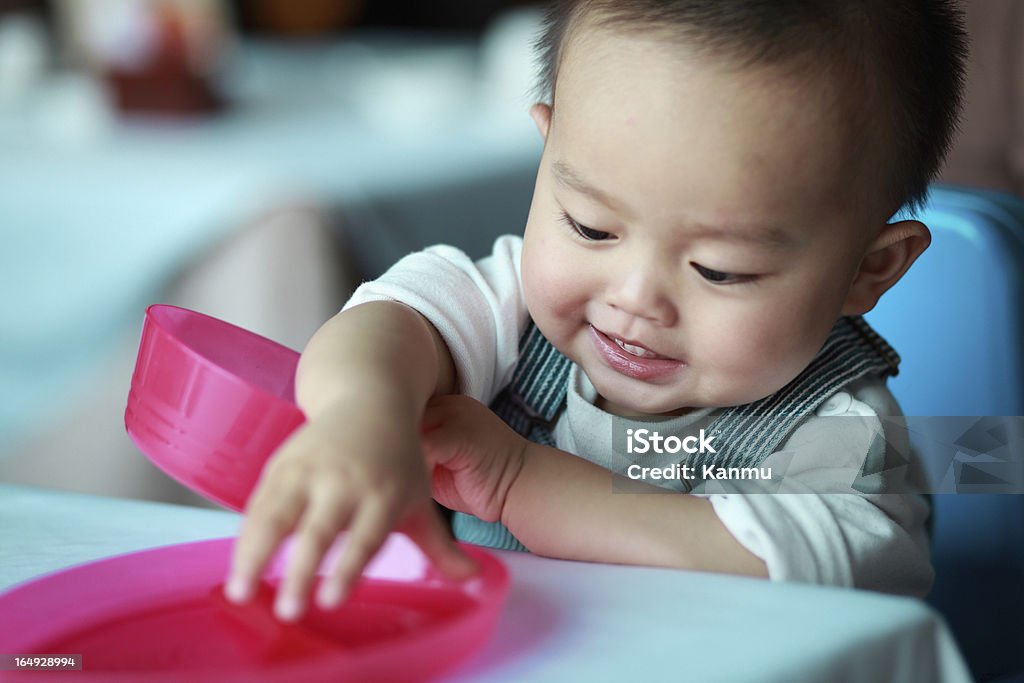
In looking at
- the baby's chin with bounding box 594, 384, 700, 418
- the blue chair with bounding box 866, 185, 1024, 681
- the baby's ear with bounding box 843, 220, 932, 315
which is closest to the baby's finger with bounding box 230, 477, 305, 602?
the baby's chin with bounding box 594, 384, 700, 418

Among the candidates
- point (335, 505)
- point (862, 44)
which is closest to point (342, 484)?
point (335, 505)

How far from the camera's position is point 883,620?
1.40ft

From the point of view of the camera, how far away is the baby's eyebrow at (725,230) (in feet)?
1.79

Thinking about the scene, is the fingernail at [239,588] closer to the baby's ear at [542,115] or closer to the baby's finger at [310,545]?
the baby's finger at [310,545]

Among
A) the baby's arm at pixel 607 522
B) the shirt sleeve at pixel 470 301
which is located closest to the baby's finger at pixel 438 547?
the baby's arm at pixel 607 522

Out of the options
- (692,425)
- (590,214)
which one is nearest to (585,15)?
(590,214)

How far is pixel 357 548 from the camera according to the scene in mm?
382

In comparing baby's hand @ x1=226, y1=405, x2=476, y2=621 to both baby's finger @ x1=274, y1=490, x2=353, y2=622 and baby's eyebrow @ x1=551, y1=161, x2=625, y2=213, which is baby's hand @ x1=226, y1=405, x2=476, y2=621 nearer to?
baby's finger @ x1=274, y1=490, x2=353, y2=622

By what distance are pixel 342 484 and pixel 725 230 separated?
24 centimetres

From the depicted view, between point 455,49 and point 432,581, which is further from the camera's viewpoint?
point 455,49

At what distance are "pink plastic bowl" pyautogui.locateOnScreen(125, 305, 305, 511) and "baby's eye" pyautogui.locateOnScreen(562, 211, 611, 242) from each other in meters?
0.19

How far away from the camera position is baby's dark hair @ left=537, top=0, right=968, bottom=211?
1.78ft

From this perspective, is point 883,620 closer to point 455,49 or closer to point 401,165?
point 401,165

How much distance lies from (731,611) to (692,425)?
0.25 meters
